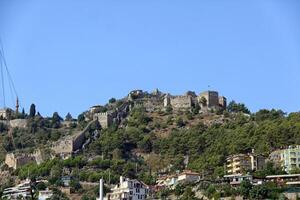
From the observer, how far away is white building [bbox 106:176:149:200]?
167 feet

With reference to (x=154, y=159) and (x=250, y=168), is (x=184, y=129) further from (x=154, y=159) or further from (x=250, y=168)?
(x=250, y=168)

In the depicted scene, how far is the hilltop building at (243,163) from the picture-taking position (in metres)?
53.6

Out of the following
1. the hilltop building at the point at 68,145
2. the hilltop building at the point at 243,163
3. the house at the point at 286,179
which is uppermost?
the hilltop building at the point at 68,145

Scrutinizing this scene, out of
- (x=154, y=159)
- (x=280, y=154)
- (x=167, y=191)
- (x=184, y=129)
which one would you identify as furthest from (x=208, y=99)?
(x=167, y=191)

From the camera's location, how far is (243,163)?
54.8 metres

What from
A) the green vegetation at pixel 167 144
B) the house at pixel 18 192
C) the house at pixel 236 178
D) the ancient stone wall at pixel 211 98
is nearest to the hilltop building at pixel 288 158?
the green vegetation at pixel 167 144

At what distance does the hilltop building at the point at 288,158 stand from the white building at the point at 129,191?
8.32 m

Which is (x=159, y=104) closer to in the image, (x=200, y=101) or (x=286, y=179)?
(x=200, y=101)

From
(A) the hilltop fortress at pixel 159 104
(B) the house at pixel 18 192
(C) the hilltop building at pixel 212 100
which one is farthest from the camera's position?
(C) the hilltop building at pixel 212 100

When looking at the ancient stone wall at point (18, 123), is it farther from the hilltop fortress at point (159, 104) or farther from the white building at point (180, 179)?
the white building at point (180, 179)

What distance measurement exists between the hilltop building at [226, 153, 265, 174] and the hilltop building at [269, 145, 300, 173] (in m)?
0.93

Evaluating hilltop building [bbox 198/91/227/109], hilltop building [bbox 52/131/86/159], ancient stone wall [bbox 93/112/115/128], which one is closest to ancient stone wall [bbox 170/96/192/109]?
hilltop building [bbox 198/91/227/109]

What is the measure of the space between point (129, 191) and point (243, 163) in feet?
26.5

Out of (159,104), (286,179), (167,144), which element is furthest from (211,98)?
(286,179)
